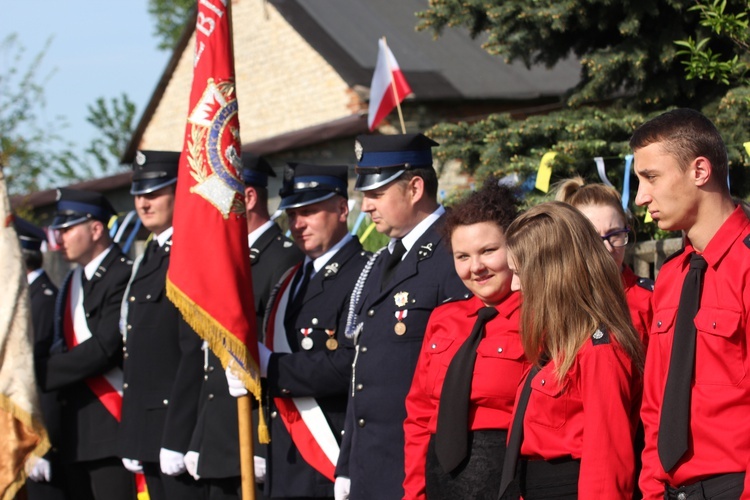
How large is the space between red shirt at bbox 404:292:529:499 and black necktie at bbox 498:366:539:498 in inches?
10.8

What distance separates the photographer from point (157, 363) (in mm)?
6090

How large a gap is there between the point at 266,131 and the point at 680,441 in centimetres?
1713

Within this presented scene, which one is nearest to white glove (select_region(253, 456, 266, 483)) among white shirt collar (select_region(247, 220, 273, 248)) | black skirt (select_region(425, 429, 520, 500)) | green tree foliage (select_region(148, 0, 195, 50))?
white shirt collar (select_region(247, 220, 273, 248))

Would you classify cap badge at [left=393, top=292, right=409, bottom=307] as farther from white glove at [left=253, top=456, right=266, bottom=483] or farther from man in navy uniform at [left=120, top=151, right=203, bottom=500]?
man in navy uniform at [left=120, top=151, right=203, bottom=500]

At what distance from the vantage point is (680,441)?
119 inches

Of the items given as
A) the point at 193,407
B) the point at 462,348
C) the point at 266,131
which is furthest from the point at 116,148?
the point at 462,348

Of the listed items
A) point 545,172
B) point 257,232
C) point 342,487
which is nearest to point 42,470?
point 257,232

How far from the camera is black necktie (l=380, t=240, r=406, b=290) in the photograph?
4750 mm

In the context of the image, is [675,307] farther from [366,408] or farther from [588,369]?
[366,408]

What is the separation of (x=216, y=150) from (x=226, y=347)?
38.6 inches

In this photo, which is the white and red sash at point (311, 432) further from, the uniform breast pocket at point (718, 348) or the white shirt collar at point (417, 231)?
the uniform breast pocket at point (718, 348)

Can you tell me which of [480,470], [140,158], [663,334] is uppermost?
[140,158]

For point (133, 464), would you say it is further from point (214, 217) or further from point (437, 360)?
point (437, 360)

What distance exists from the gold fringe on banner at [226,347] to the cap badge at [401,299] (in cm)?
90
